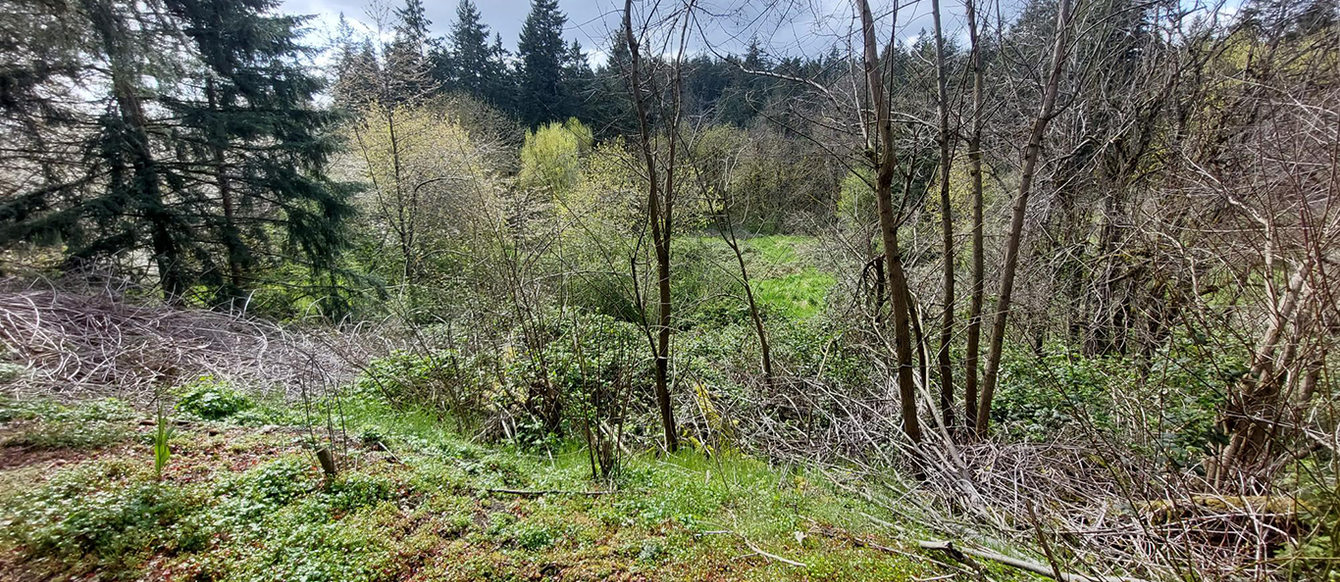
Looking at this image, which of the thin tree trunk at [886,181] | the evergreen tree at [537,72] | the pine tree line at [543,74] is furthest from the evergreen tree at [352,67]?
the evergreen tree at [537,72]

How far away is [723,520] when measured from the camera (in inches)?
94.9

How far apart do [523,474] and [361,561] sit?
111 centimetres

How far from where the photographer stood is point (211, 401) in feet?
11.5

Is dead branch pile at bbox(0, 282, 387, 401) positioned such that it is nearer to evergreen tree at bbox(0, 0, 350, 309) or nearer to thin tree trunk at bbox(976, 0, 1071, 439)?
evergreen tree at bbox(0, 0, 350, 309)

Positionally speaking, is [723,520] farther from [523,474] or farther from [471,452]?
[471,452]

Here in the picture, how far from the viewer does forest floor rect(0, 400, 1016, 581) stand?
182 centimetres

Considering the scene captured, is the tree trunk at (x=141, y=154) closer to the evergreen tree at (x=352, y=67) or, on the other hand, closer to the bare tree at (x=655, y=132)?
the evergreen tree at (x=352, y=67)

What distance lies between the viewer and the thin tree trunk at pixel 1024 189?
266 cm

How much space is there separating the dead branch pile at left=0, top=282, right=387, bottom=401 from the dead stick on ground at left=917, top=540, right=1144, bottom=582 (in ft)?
12.6

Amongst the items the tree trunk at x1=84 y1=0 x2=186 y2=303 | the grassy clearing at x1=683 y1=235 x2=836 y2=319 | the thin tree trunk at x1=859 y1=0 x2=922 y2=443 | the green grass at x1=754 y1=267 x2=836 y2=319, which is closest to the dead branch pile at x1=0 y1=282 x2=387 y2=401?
the tree trunk at x1=84 y1=0 x2=186 y2=303

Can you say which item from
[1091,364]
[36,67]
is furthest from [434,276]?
[1091,364]

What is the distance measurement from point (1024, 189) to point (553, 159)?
49.2ft

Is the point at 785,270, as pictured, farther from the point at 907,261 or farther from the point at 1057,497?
the point at 1057,497

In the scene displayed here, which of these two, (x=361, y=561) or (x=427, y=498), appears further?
(x=427, y=498)
